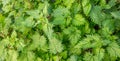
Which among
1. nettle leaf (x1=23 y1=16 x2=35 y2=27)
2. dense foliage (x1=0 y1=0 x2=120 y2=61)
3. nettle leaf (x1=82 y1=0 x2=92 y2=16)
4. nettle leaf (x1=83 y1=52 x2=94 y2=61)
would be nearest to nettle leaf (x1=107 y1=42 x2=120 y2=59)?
dense foliage (x1=0 y1=0 x2=120 y2=61)

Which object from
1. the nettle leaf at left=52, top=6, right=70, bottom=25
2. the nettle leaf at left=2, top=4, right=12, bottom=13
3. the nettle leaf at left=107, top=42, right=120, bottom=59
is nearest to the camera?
the nettle leaf at left=107, top=42, right=120, bottom=59

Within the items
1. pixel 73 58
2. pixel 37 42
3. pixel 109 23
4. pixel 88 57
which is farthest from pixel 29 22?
pixel 109 23

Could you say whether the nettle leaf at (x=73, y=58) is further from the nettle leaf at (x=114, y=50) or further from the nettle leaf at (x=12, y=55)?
the nettle leaf at (x=12, y=55)

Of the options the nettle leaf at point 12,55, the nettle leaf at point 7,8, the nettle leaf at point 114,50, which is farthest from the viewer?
the nettle leaf at point 7,8

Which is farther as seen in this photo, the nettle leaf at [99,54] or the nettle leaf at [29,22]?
the nettle leaf at [29,22]

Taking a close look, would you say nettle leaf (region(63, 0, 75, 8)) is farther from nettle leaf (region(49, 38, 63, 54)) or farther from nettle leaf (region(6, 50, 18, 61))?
nettle leaf (region(6, 50, 18, 61))

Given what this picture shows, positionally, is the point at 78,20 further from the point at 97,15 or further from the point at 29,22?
the point at 29,22

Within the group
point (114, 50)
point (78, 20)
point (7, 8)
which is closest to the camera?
point (114, 50)

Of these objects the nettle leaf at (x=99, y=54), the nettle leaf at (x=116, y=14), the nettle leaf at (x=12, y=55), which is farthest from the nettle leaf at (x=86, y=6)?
the nettle leaf at (x=12, y=55)

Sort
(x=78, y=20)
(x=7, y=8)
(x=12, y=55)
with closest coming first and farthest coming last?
(x=12, y=55)
(x=78, y=20)
(x=7, y=8)
